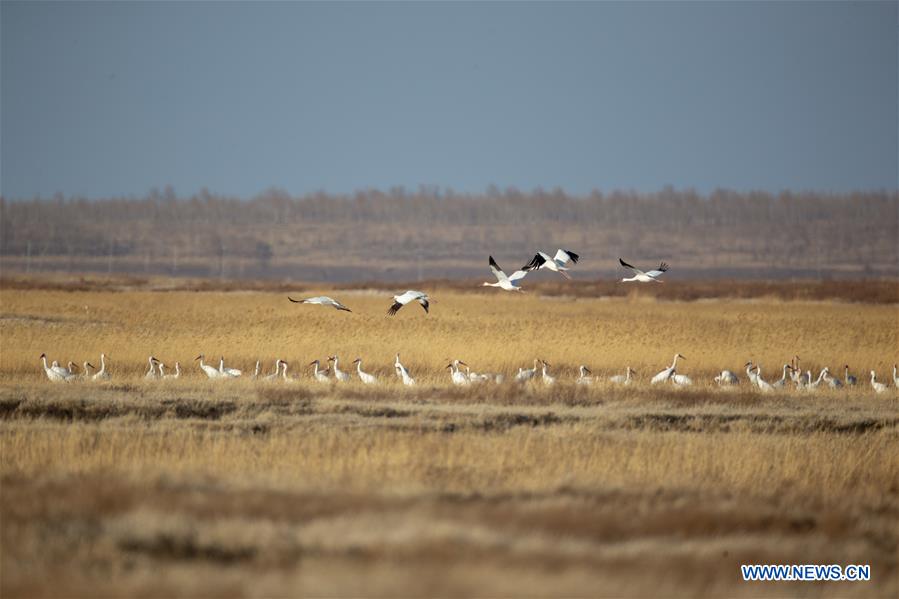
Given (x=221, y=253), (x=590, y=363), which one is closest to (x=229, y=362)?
(x=590, y=363)

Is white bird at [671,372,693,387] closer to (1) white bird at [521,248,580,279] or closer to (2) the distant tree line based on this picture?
(1) white bird at [521,248,580,279]

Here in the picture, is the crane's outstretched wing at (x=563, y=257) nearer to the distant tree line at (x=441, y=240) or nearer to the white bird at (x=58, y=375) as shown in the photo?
the white bird at (x=58, y=375)

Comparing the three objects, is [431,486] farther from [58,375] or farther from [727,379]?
[727,379]

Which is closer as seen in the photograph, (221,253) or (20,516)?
(20,516)

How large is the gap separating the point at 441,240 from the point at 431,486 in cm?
15951

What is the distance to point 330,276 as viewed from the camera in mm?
128625

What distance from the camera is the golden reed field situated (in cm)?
1018

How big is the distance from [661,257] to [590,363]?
124 meters

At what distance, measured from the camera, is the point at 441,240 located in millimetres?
172250

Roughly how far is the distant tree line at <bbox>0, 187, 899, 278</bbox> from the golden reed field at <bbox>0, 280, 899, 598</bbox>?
353 feet

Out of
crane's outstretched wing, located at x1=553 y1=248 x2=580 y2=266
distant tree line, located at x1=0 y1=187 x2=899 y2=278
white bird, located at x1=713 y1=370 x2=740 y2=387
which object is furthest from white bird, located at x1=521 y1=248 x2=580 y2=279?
distant tree line, located at x1=0 y1=187 x2=899 y2=278

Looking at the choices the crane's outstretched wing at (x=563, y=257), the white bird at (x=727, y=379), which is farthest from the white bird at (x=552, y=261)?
the white bird at (x=727, y=379)

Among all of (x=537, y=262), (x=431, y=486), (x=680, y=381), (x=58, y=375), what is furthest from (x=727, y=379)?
(x=58, y=375)

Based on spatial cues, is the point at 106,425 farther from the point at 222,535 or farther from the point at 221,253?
the point at 221,253
